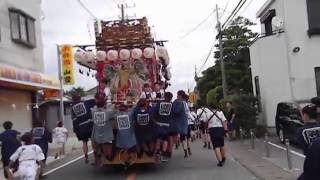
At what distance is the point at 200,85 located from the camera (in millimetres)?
57562

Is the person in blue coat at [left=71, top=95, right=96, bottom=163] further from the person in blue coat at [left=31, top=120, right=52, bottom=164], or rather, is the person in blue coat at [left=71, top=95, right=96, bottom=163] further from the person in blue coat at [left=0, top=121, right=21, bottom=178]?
the person in blue coat at [left=0, top=121, right=21, bottom=178]

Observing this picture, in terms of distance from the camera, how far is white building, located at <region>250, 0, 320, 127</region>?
2544 cm

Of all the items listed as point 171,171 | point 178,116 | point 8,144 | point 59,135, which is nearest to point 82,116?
point 8,144

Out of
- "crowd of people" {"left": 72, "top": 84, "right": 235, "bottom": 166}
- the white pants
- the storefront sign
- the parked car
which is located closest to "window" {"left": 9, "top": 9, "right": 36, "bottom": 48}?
the storefront sign

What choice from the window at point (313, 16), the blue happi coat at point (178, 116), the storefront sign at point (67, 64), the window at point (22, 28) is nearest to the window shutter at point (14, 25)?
the window at point (22, 28)

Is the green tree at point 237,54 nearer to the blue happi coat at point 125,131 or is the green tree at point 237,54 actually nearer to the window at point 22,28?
the window at point 22,28

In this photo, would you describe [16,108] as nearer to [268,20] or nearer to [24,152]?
[24,152]

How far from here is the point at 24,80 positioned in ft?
74.8

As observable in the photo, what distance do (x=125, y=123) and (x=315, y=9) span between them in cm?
1434

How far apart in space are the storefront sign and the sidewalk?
491 inches

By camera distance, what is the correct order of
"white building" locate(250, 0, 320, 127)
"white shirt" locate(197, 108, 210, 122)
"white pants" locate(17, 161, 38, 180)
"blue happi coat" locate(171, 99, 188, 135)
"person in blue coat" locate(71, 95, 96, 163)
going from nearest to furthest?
"white pants" locate(17, 161, 38, 180)
"person in blue coat" locate(71, 95, 96, 163)
"blue happi coat" locate(171, 99, 188, 135)
"white shirt" locate(197, 108, 210, 122)
"white building" locate(250, 0, 320, 127)

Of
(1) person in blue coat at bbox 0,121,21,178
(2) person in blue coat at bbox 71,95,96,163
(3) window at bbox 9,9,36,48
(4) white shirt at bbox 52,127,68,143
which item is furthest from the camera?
(3) window at bbox 9,9,36,48

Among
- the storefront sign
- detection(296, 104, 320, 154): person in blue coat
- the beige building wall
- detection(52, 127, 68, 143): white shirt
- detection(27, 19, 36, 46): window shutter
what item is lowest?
detection(52, 127, 68, 143): white shirt

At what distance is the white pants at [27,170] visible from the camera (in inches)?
424
